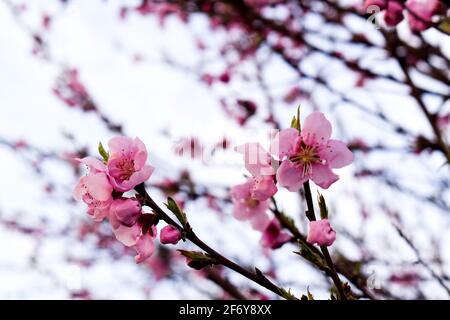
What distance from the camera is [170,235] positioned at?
1.41 meters

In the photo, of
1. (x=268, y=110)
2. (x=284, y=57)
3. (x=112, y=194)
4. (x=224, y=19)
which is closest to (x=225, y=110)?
(x=268, y=110)

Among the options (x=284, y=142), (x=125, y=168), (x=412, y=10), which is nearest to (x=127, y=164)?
(x=125, y=168)

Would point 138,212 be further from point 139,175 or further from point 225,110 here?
point 225,110

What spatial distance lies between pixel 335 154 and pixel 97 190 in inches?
29.6

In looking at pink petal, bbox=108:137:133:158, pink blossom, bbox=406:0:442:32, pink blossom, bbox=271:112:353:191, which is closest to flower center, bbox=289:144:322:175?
pink blossom, bbox=271:112:353:191

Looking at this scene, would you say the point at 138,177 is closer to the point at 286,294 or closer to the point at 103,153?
the point at 103,153

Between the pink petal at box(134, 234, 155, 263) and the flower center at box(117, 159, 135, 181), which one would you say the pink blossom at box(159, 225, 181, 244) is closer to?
the pink petal at box(134, 234, 155, 263)

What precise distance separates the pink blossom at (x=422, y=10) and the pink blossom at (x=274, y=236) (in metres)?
1.12

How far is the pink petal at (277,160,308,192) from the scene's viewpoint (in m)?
1.45

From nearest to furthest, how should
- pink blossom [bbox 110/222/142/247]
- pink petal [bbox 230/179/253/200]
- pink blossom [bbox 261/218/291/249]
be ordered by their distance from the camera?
pink blossom [bbox 110/222/142/247]
pink petal [bbox 230/179/253/200]
pink blossom [bbox 261/218/291/249]

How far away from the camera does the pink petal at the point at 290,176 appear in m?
1.45

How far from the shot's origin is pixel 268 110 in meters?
4.37
